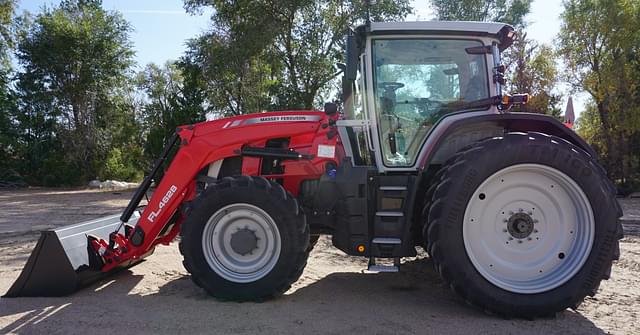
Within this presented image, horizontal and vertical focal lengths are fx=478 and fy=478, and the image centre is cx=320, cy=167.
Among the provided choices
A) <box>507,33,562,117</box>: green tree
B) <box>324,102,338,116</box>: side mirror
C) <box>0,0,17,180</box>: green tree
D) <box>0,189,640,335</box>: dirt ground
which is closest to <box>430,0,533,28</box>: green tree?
<box>507,33,562,117</box>: green tree

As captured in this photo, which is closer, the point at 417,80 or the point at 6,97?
the point at 417,80

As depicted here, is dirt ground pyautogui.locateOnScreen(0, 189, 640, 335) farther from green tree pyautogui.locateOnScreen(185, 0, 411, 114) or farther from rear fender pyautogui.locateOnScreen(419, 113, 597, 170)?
green tree pyautogui.locateOnScreen(185, 0, 411, 114)

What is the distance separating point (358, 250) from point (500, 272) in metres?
1.17

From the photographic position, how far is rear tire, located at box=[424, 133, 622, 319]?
3680mm

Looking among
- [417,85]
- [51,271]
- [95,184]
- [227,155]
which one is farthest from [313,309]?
[95,184]

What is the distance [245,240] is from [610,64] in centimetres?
1726

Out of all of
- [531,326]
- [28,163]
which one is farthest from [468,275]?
[28,163]

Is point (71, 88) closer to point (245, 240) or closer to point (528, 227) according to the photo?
point (245, 240)

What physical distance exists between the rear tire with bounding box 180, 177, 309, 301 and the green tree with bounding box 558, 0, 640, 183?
16341 millimetres

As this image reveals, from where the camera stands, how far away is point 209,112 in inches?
845

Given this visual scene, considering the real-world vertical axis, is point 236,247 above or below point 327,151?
below

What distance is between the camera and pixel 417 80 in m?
4.44

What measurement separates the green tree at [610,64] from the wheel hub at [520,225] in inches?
600

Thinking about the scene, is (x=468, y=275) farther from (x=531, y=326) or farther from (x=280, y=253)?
(x=280, y=253)
